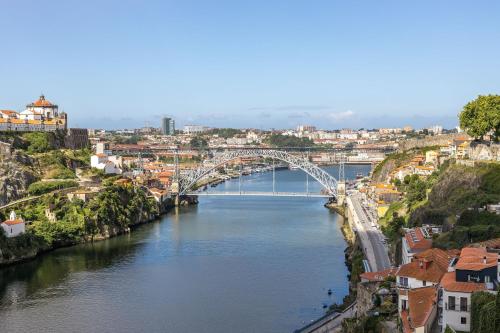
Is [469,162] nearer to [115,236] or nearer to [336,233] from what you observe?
[336,233]

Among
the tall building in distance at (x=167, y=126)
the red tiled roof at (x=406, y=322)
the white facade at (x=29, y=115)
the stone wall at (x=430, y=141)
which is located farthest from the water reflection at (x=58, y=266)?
the tall building in distance at (x=167, y=126)

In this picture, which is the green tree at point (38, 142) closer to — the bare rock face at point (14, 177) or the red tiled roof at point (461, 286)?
the bare rock face at point (14, 177)

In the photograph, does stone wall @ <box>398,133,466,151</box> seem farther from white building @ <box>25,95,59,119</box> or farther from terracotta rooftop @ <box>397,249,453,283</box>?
terracotta rooftop @ <box>397,249,453,283</box>

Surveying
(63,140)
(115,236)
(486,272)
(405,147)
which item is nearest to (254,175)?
(405,147)

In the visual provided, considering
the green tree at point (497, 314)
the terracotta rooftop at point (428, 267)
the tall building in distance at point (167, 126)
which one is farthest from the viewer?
the tall building in distance at point (167, 126)

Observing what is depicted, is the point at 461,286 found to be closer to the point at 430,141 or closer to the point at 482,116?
the point at 482,116

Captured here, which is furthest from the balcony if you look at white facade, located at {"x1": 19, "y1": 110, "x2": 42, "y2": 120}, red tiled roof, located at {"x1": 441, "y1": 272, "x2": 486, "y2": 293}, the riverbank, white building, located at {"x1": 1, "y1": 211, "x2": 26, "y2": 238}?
white facade, located at {"x1": 19, "y1": 110, "x2": 42, "y2": 120}
